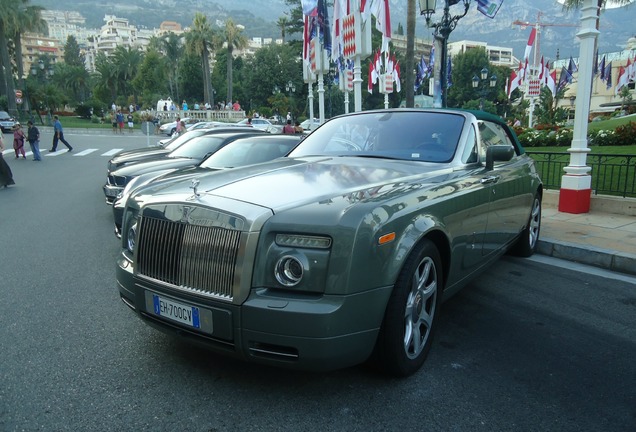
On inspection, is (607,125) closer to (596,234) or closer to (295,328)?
(596,234)

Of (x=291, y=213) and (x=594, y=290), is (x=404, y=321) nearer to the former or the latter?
(x=291, y=213)

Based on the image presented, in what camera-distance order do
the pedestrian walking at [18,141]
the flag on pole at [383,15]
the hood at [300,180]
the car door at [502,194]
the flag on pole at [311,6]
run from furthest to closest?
the pedestrian walking at [18,141] → the flag on pole at [311,6] → the flag on pole at [383,15] → the car door at [502,194] → the hood at [300,180]

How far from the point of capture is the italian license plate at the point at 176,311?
8.55 ft

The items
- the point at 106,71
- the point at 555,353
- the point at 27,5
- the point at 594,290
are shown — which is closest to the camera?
the point at 555,353

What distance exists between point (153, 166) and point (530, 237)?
240 inches

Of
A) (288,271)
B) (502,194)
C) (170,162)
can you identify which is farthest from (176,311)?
(170,162)

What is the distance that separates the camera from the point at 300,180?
3.11 metres

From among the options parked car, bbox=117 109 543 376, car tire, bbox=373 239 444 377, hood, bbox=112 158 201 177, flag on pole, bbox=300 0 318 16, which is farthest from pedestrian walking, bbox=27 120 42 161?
car tire, bbox=373 239 444 377

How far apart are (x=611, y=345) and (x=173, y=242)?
318 cm

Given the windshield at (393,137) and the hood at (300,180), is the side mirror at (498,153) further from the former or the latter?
the hood at (300,180)

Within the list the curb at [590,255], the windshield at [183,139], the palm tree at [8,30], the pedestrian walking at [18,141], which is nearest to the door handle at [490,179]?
the curb at [590,255]

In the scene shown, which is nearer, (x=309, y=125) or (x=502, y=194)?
(x=502, y=194)

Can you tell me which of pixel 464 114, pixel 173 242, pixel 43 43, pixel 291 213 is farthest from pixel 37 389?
pixel 43 43

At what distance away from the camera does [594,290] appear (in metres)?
4.69
